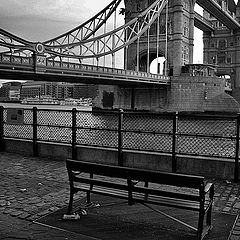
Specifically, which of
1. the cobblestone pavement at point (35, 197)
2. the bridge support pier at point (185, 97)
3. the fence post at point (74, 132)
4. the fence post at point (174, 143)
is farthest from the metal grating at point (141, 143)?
the bridge support pier at point (185, 97)

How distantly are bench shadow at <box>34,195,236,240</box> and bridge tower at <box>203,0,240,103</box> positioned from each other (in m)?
69.2

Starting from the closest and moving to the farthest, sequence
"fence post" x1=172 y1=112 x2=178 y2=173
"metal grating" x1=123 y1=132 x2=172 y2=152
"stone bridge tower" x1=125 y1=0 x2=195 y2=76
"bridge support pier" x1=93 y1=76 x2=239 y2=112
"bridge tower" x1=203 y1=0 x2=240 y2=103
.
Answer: "fence post" x1=172 y1=112 x2=178 y2=173 < "metal grating" x1=123 y1=132 x2=172 y2=152 < "bridge support pier" x1=93 y1=76 x2=239 y2=112 < "stone bridge tower" x1=125 y1=0 x2=195 y2=76 < "bridge tower" x1=203 y1=0 x2=240 y2=103

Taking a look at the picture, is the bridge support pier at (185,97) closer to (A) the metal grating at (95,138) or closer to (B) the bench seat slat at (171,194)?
(A) the metal grating at (95,138)

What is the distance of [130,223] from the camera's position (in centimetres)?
376

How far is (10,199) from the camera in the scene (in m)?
4.72

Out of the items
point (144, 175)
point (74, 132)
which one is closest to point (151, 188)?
point (144, 175)

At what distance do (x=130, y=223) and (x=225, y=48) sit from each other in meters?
75.7

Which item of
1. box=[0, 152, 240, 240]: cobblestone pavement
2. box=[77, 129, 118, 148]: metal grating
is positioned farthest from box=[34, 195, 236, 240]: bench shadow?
box=[77, 129, 118, 148]: metal grating

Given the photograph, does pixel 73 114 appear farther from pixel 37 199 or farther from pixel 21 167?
pixel 37 199

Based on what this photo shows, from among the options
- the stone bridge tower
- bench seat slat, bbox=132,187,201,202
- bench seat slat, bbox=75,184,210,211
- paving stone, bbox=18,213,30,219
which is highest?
the stone bridge tower

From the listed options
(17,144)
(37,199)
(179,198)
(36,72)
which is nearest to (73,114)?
(17,144)

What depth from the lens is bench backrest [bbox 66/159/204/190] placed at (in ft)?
10.9

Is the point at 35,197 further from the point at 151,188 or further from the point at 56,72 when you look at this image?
the point at 56,72

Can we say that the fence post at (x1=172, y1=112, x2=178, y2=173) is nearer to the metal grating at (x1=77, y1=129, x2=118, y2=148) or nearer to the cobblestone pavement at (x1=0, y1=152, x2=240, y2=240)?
the cobblestone pavement at (x1=0, y1=152, x2=240, y2=240)
